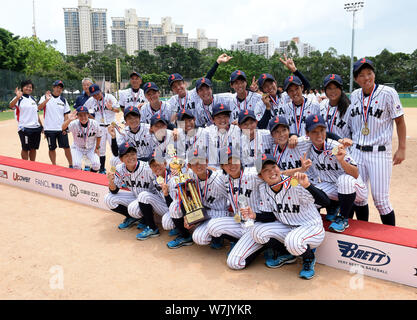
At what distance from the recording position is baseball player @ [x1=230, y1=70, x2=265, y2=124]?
541 centimetres

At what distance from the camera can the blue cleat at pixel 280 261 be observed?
381 centimetres

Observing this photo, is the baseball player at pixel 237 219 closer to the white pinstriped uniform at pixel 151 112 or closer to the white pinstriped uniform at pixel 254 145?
the white pinstriped uniform at pixel 254 145

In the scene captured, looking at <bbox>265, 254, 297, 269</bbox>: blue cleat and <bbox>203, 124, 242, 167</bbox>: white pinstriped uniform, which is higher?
<bbox>203, 124, 242, 167</bbox>: white pinstriped uniform

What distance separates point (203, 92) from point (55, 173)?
138 inches

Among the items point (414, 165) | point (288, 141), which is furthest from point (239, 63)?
point (288, 141)

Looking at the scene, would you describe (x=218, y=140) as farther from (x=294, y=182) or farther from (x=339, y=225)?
(x=339, y=225)

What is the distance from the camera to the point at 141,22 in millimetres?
126250

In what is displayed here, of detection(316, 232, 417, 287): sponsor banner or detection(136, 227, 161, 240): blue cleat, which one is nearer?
detection(316, 232, 417, 287): sponsor banner

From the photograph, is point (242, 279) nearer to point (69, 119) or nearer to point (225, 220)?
point (225, 220)

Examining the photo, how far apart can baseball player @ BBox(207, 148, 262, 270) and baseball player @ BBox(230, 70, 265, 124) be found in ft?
5.50

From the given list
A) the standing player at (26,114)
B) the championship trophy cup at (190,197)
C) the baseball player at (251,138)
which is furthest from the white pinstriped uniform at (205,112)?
the standing player at (26,114)

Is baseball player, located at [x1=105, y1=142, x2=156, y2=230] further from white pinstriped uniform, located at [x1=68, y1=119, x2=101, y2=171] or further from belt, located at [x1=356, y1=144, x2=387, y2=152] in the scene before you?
belt, located at [x1=356, y1=144, x2=387, y2=152]

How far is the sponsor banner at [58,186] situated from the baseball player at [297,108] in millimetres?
3375

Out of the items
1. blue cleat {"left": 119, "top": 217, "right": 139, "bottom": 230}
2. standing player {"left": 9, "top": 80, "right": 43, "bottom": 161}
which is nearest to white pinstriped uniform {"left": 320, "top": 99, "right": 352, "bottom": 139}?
blue cleat {"left": 119, "top": 217, "right": 139, "bottom": 230}
